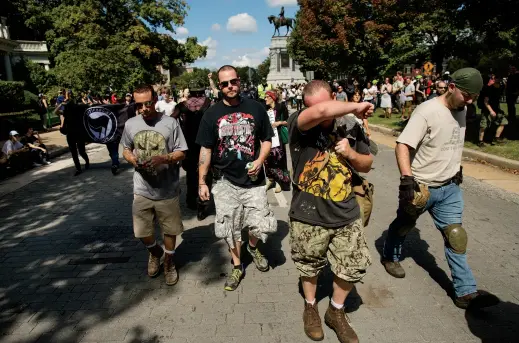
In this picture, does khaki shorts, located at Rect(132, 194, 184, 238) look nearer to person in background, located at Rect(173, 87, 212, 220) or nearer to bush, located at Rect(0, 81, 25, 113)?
person in background, located at Rect(173, 87, 212, 220)

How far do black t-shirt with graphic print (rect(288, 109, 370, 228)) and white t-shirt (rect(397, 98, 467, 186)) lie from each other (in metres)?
0.72

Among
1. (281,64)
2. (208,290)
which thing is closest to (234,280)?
(208,290)

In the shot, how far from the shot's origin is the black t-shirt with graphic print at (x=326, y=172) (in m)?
2.57

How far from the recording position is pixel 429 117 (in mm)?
3096

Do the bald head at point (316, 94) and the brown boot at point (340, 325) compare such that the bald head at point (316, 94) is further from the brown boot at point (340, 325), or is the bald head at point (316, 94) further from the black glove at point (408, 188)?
the brown boot at point (340, 325)

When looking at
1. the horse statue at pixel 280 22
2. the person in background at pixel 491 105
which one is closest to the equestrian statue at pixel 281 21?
the horse statue at pixel 280 22

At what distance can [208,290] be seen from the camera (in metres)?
3.64

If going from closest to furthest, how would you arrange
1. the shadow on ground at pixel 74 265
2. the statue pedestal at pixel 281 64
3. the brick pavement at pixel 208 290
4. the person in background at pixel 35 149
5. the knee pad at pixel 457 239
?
1. the brick pavement at pixel 208 290
2. the knee pad at pixel 457 239
3. the shadow on ground at pixel 74 265
4. the person in background at pixel 35 149
5. the statue pedestal at pixel 281 64

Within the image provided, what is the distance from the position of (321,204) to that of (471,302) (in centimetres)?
170

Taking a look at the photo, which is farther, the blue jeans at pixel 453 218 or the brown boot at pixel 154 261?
the brown boot at pixel 154 261

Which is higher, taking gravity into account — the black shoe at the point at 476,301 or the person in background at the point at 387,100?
the person in background at the point at 387,100

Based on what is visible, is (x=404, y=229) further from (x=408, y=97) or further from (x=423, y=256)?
(x=408, y=97)

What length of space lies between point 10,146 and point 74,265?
23.2 ft

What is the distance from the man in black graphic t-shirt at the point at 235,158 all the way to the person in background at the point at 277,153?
105 inches
